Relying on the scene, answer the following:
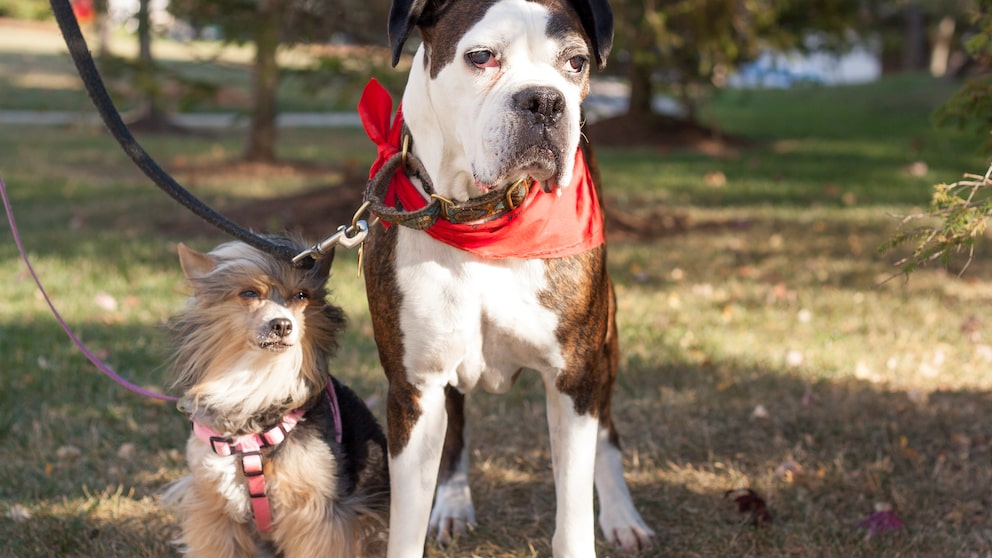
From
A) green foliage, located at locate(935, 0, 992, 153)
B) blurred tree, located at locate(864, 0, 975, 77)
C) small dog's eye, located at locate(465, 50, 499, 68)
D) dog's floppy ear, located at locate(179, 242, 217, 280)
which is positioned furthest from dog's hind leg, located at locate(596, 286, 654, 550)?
blurred tree, located at locate(864, 0, 975, 77)

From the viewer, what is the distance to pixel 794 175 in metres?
12.6

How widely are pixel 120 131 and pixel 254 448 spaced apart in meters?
1.13

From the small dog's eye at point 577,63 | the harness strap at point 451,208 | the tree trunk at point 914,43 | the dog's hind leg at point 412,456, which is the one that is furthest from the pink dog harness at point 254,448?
the tree trunk at point 914,43

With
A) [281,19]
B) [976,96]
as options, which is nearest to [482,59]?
[976,96]

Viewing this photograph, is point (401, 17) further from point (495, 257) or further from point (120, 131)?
point (120, 131)

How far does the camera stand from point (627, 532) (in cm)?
381

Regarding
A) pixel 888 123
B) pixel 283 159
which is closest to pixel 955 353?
pixel 283 159

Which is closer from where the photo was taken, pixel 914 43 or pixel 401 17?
pixel 401 17

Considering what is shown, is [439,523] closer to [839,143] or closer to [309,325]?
[309,325]

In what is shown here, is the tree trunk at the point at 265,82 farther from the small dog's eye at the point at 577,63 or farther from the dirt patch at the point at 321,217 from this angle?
the small dog's eye at the point at 577,63

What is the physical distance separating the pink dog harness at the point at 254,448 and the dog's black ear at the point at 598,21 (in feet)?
5.05

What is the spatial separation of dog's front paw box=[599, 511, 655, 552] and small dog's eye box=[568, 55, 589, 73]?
1797 mm

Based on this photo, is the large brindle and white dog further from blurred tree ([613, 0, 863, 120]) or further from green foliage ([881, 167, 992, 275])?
blurred tree ([613, 0, 863, 120])

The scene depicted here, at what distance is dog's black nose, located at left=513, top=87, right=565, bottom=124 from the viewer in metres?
2.69
